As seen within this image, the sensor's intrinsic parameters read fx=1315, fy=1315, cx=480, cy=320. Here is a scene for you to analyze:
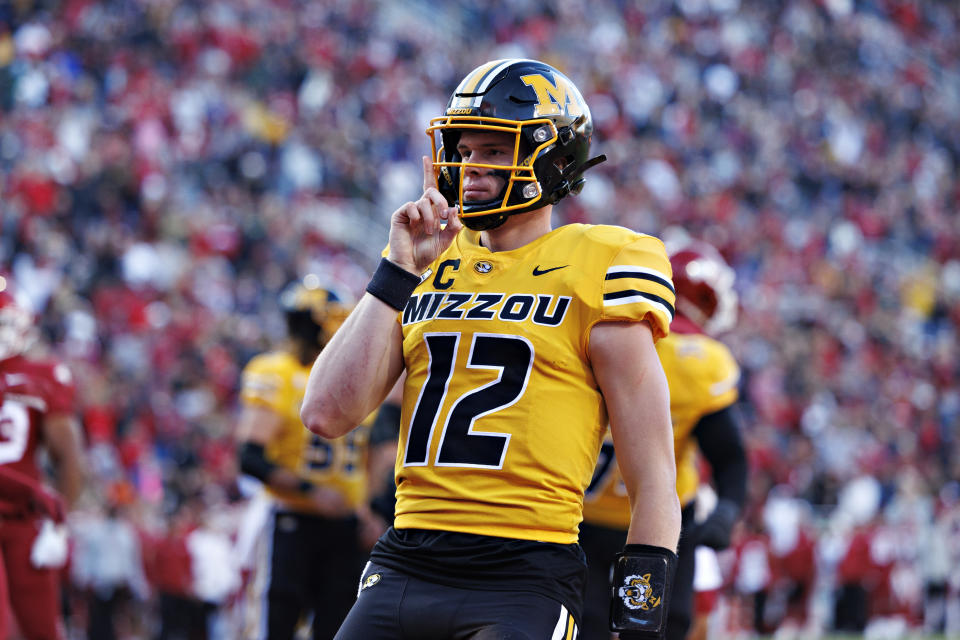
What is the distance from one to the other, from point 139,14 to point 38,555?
12807mm

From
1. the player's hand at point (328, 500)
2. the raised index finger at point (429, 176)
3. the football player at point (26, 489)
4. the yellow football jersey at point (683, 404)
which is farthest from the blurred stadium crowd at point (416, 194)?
the raised index finger at point (429, 176)

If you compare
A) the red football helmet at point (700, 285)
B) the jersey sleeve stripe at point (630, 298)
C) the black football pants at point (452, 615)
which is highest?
the red football helmet at point (700, 285)

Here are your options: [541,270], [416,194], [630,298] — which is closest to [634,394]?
[630,298]

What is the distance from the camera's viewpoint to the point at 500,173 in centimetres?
309

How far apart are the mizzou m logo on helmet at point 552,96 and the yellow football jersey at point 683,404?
169 cm

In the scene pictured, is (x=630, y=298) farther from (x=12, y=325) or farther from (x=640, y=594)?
(x=12, y=325)

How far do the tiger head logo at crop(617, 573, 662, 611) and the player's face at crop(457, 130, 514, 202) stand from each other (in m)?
0.93

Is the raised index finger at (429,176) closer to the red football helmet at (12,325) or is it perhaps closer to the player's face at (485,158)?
the player's face at (485,158)

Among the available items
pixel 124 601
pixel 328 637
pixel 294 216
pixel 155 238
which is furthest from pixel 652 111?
pixel 328 637

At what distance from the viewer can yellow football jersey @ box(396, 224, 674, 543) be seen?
9.34ft

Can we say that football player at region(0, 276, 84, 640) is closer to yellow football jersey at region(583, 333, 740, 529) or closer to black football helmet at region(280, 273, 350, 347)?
black football helmet at region(280, 273, 350, 347)

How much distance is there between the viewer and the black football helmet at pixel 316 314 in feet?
21.9

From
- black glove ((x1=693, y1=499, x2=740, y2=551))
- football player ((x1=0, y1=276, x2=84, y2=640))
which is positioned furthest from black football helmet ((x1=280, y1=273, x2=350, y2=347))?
black glove ((x1=693, y1=499, x2=740, y2=551))

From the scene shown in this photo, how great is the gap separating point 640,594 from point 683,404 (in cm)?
203
